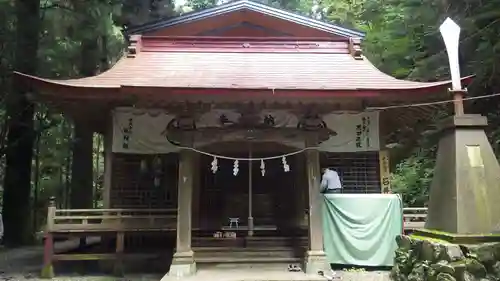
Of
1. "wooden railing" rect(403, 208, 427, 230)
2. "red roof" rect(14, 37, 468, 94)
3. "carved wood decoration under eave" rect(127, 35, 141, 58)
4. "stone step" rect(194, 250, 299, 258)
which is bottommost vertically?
"stone step" rect(194, 250, 299, 258)

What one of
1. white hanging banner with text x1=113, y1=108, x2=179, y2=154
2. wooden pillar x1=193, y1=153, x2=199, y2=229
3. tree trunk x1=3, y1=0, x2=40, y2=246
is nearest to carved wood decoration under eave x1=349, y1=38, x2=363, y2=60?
wooden pillar x1=193, y1=153, x2=199, y2=229

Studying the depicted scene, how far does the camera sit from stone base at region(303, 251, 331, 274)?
8.53m

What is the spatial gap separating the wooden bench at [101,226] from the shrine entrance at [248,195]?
5.70ft

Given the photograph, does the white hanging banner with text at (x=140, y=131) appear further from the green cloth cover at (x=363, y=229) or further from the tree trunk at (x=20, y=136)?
the tree trunk at (x=20, y=136)

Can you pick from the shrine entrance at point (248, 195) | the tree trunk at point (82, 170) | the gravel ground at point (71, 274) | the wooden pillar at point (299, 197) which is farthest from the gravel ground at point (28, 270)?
the wooden pillar at point (299, 197)

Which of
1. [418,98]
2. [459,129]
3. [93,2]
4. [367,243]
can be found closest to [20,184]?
[93,2]

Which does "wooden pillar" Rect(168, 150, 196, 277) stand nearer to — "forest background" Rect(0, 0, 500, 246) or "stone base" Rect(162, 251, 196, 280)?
"stone base" Rect(162, 251, 196, 280)

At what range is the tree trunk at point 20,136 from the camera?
14.0 meters

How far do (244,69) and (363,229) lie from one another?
177 inches

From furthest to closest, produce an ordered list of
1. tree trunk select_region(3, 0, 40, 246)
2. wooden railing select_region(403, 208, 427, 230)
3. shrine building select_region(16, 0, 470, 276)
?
tree trunk select_region(3, 0, 40, 246) < wooden railing select_region(403, 208, 427, 230) < shrine building select_region(16, 0, 470, 276)

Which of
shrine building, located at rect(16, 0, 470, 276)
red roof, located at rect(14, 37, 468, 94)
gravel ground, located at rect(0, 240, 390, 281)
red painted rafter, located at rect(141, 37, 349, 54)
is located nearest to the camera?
gravel ground, located at rect(0, 240, 390, 281)

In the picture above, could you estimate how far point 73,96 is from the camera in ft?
Result: 28.8

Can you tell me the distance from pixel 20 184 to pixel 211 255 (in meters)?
8.57

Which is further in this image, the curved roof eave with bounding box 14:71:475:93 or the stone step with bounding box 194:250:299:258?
the stone step with bounding box 194:250:299:258
